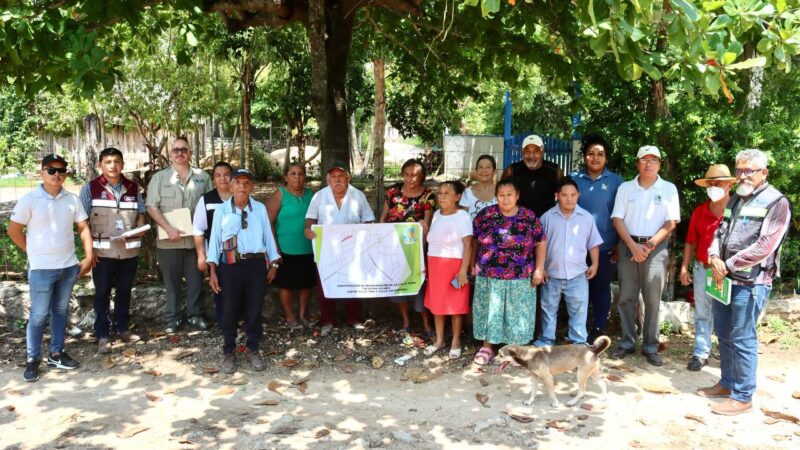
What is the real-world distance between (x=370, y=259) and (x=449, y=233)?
0.85 m

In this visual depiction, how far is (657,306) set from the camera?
225 inches

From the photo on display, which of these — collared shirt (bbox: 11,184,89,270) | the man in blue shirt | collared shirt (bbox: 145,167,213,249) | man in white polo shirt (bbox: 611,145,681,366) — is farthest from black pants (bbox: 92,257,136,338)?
man in white polo shirt (bbox: 611,145,681,366)

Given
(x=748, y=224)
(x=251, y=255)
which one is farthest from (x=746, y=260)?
(x=251, y=255)

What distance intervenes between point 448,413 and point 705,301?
2.66 meters

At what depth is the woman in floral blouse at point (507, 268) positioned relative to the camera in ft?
18.0

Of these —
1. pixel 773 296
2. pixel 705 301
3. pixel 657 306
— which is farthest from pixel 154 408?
pixel 773 296

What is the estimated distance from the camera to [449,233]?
5734 millimetres

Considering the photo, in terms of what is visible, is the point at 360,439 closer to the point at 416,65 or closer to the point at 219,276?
the point at 219,276

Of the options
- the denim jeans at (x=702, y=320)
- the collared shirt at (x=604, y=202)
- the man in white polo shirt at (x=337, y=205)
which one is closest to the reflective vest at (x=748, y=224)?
the denim jeans at (x=702, y=320)

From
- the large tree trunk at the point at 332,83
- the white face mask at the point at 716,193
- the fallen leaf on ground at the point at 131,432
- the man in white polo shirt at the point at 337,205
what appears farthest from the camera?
the large tree trunk at the point at 332,83

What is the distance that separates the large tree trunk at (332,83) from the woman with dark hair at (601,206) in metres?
2.52

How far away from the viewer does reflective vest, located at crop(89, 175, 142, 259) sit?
5.88 metres

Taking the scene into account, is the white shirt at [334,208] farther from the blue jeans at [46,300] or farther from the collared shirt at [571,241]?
the blue jeans at [46,300]

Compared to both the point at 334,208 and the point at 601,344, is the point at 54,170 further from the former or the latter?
the point at 601,344
